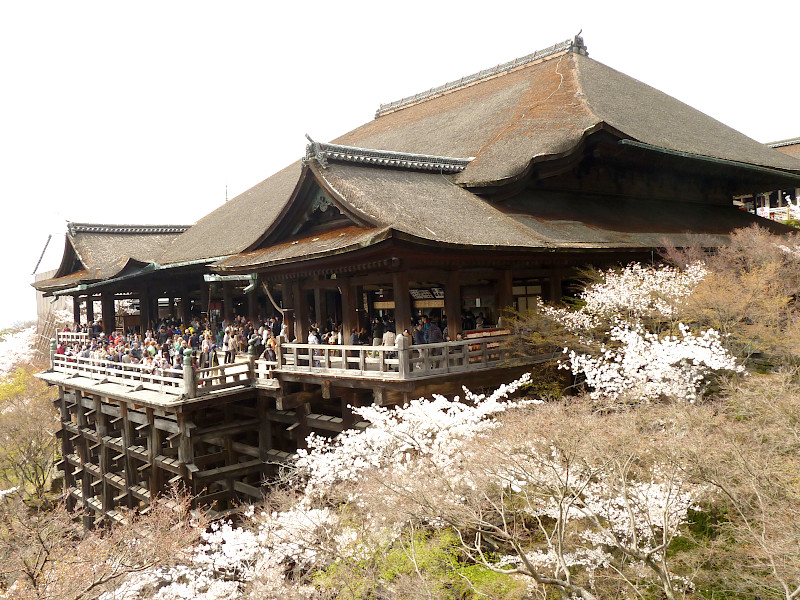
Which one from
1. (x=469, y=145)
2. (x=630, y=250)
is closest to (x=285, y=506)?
(x=630, y=250)

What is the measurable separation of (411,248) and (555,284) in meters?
5.32

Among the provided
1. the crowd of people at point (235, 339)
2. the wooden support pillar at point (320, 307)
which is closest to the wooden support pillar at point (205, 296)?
the crowd of people at point (235, 339)

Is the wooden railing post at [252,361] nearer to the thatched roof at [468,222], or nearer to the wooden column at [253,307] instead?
the thatched roof at [468,222]

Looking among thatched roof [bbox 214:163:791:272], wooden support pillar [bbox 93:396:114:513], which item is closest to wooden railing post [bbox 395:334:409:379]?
thatched roof [bbox 214:163:791:272]

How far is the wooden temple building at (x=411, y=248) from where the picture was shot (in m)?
13.0

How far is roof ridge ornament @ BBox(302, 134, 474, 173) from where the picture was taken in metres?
14.3

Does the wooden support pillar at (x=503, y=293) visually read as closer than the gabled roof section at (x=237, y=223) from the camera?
Yes

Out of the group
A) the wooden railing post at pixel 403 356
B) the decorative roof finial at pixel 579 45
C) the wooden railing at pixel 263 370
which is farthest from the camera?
the decorative roof finial at pixel 579 45

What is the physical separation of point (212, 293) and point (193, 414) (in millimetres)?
8477

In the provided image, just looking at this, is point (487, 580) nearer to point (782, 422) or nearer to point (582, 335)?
point (782, 422)

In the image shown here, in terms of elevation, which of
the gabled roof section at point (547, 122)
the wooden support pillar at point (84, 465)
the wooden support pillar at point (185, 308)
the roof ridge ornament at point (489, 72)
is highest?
the roof ridge ornament at point (489, 72)

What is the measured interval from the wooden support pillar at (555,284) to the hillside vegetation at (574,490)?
1.40 m

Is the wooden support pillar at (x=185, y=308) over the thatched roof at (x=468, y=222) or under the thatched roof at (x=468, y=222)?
under

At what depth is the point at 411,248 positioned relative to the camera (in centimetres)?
1184
